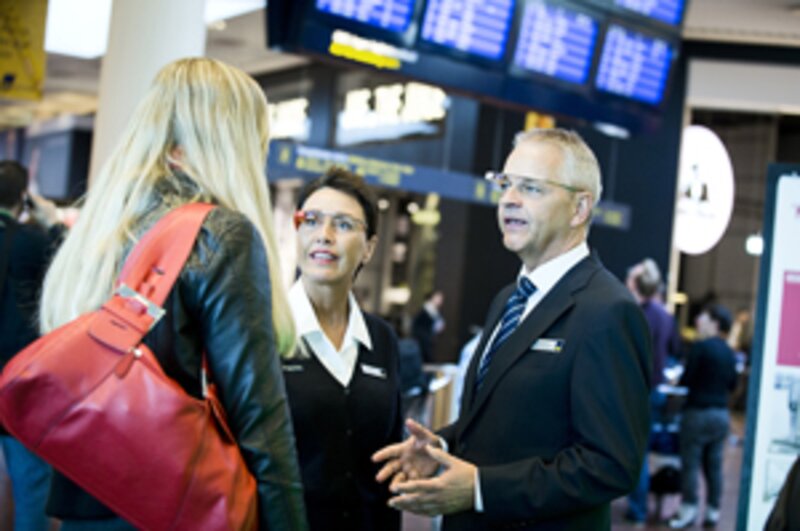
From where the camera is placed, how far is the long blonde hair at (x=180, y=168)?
5.94 feet

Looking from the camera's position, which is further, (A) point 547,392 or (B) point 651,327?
(B) point 651,327

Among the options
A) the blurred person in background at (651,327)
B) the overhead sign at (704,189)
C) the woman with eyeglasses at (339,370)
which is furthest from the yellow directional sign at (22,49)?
the blurred person in background at (651,327)

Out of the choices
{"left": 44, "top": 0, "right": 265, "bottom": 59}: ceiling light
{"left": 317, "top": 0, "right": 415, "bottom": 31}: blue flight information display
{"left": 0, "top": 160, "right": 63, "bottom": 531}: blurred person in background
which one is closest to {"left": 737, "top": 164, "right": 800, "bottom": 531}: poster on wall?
{"left": 0, "top": 160, "right": 63, "bottom": 531}: blurred person in background

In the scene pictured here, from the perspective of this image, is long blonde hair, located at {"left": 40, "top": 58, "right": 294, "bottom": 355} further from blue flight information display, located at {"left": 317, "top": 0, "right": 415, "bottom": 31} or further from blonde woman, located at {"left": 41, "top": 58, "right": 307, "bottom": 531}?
blue flight information display, located at {"left": 317, "top": 0, "right": 415, "bottom": 31}

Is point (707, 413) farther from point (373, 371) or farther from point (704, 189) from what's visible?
point (373, 371)

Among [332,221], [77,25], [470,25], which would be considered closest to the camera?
[332,221]

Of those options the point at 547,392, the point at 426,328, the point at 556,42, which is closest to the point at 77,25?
the point at 556,42

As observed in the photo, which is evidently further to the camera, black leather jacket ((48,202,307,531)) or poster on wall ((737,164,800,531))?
poster on wall ((737,164,800,531))

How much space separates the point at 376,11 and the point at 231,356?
4424mm

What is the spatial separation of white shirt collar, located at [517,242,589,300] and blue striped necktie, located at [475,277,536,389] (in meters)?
0.02

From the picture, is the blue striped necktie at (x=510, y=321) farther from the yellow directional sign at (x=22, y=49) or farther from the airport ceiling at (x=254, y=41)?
the airport ceiling at (x=254, y=41)

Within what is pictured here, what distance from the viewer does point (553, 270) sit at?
2.34 m

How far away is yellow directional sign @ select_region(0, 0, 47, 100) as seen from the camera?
6.09m

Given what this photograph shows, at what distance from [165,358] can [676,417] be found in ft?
24.1
